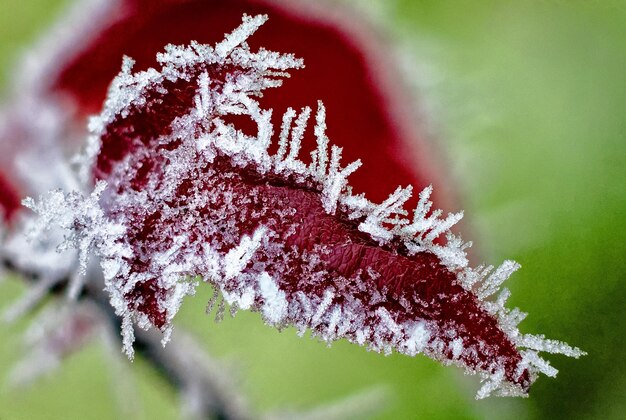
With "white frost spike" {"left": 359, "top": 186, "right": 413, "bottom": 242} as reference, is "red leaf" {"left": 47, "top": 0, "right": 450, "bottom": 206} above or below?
above

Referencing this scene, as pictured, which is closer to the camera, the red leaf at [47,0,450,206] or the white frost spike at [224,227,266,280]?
the white frost spike at [224,227,266,280]

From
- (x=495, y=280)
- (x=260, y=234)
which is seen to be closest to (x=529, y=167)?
(x=495, y=280)

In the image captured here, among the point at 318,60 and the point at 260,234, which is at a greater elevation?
the point at 318,60

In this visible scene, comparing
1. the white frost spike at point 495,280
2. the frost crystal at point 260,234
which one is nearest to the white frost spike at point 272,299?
the frost crystal at point 260,234

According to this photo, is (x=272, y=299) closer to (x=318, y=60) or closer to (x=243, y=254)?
(x=243, y=254)

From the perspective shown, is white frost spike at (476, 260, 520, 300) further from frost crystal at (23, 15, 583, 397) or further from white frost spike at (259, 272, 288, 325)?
white frost spike at (259, 272, 288, 325)

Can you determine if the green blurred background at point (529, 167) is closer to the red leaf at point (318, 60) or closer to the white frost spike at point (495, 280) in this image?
the red leaf at point (318, 60)

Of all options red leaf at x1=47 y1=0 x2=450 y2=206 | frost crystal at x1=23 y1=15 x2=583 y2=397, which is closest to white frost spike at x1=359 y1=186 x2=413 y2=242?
frost crystal at x1=23 y1=15 x2=583 y2=397
